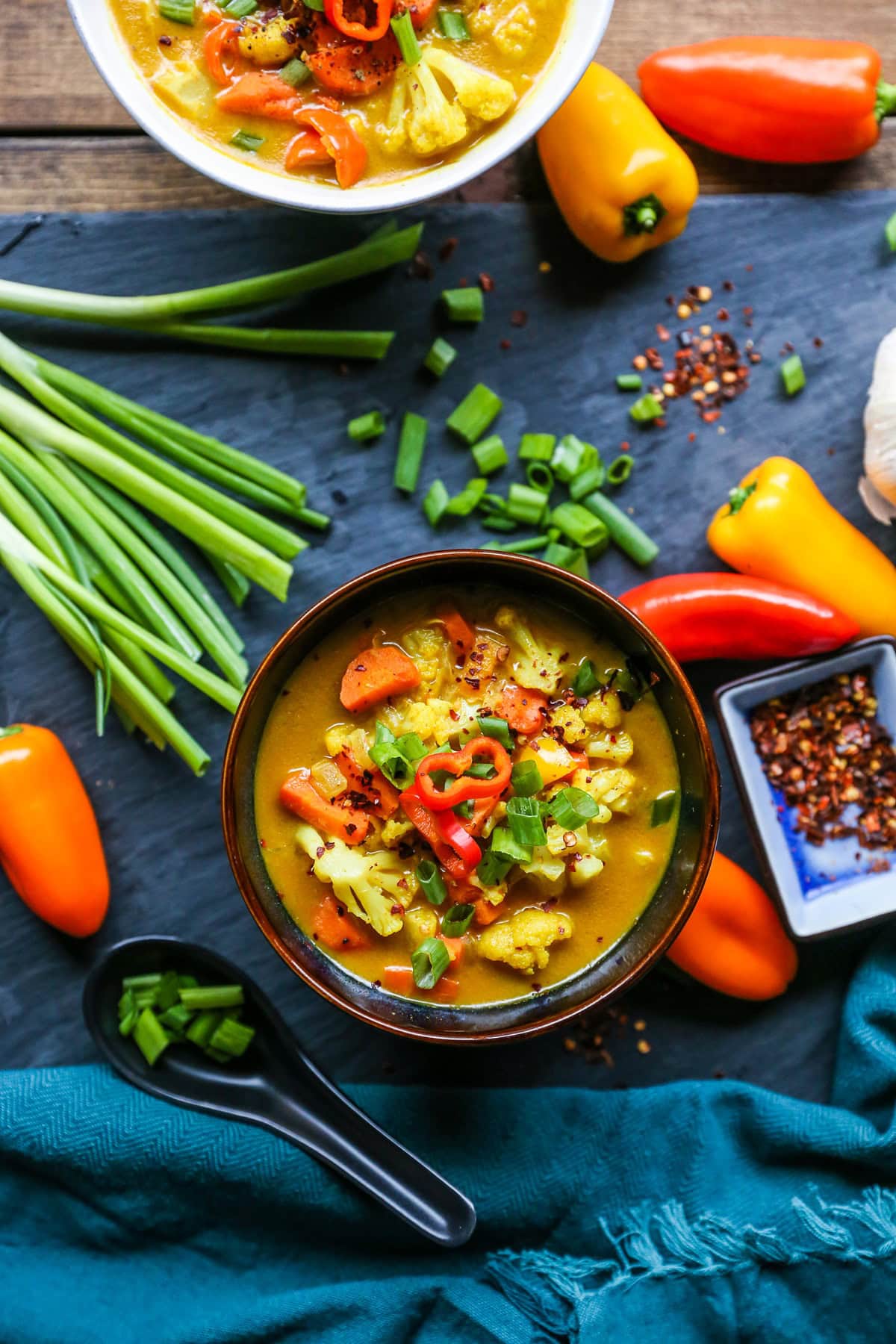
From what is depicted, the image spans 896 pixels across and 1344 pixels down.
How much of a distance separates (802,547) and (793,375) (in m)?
0.45

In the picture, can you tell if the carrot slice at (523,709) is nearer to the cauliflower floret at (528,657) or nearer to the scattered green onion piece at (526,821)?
the cauliflower floret at (528,657)

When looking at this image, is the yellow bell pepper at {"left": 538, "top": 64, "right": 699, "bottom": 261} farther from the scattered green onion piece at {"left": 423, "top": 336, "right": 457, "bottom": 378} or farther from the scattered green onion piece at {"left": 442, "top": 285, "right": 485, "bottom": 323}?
the scattered green onion piece at {"left": 423, "top": 336, "right": 457, "bottom": 378}

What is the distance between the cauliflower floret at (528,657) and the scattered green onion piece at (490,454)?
505 millimetres

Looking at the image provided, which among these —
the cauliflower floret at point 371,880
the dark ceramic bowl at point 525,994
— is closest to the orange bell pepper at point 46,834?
the dark ceramic bowl at point 525,994

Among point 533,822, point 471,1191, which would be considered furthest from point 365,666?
point 471,1191

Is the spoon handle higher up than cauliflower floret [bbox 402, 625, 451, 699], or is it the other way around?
cauliflower floret [bbox 402, 625, 451, 699]

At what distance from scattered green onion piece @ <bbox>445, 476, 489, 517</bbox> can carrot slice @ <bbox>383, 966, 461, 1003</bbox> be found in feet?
3.65

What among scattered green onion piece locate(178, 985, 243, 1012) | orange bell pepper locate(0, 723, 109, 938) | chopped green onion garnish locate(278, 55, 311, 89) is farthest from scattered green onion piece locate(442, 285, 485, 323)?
scattered green onion piece locate(178, 985, 243, 1012)

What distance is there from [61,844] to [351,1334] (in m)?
1.31

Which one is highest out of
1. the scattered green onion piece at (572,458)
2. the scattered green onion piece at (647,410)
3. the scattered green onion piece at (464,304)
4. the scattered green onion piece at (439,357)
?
the scattered green onion piece at (464,304)

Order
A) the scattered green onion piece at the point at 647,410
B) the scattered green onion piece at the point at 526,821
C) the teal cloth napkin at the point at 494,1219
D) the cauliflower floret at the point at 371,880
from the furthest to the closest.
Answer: the scattered green onion piece at the point at 647,410 < the teal cloth napkin at the point at 494,1219 < the cauliflower floret at the point at 371,880 < the scattered green onion piece at the point at 526,821

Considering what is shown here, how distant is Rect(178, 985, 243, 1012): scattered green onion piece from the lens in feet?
8.89

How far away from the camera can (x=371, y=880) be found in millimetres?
2299

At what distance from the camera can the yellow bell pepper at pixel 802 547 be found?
9.00ft
